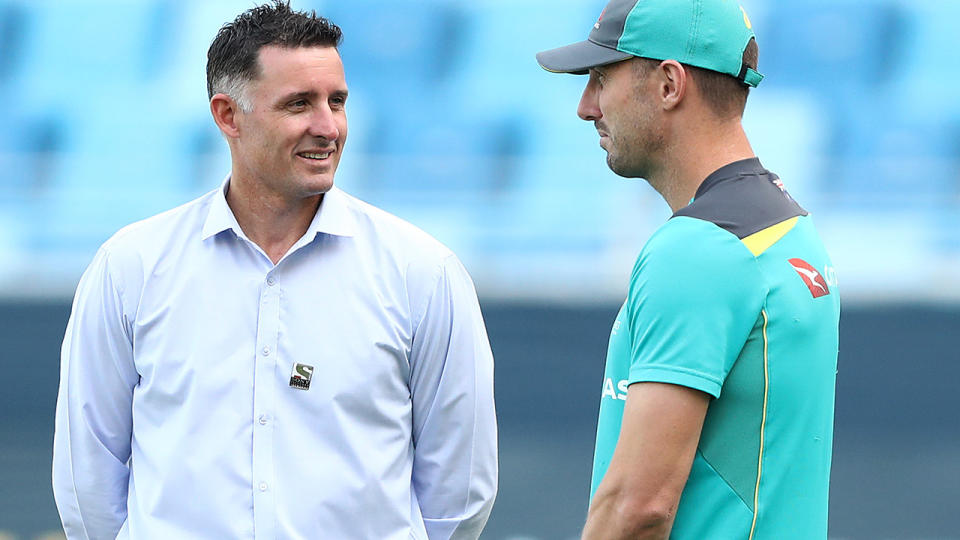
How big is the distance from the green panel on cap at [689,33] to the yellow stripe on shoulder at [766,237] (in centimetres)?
22

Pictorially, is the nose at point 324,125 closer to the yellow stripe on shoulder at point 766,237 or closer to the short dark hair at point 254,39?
the short dark hair at point 254,39

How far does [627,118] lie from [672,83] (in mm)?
75

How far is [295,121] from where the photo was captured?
2.08 m

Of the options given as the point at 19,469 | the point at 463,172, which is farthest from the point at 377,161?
the point at 19,469

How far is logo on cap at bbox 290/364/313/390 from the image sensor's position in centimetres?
201

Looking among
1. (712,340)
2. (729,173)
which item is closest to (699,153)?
(729,173)

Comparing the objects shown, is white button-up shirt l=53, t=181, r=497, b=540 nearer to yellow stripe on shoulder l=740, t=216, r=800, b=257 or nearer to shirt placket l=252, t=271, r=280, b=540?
shirt placket l=252, t=271, r=280, b=540

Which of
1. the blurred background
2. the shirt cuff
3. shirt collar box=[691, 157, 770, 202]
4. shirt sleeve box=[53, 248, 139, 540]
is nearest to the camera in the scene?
the shirt cuff

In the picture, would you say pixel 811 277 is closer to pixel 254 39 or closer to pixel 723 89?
pixel 723 89

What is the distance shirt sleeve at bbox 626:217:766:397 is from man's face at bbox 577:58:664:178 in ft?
0.62

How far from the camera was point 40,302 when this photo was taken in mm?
4996

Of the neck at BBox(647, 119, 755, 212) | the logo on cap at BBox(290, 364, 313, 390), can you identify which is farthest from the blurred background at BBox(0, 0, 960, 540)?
the neck at BBox(647, 119, 755, 212)

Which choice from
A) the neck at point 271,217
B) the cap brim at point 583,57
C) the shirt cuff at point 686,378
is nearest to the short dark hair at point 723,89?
the cap brim at point 583,57

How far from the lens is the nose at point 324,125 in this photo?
2.07 m
